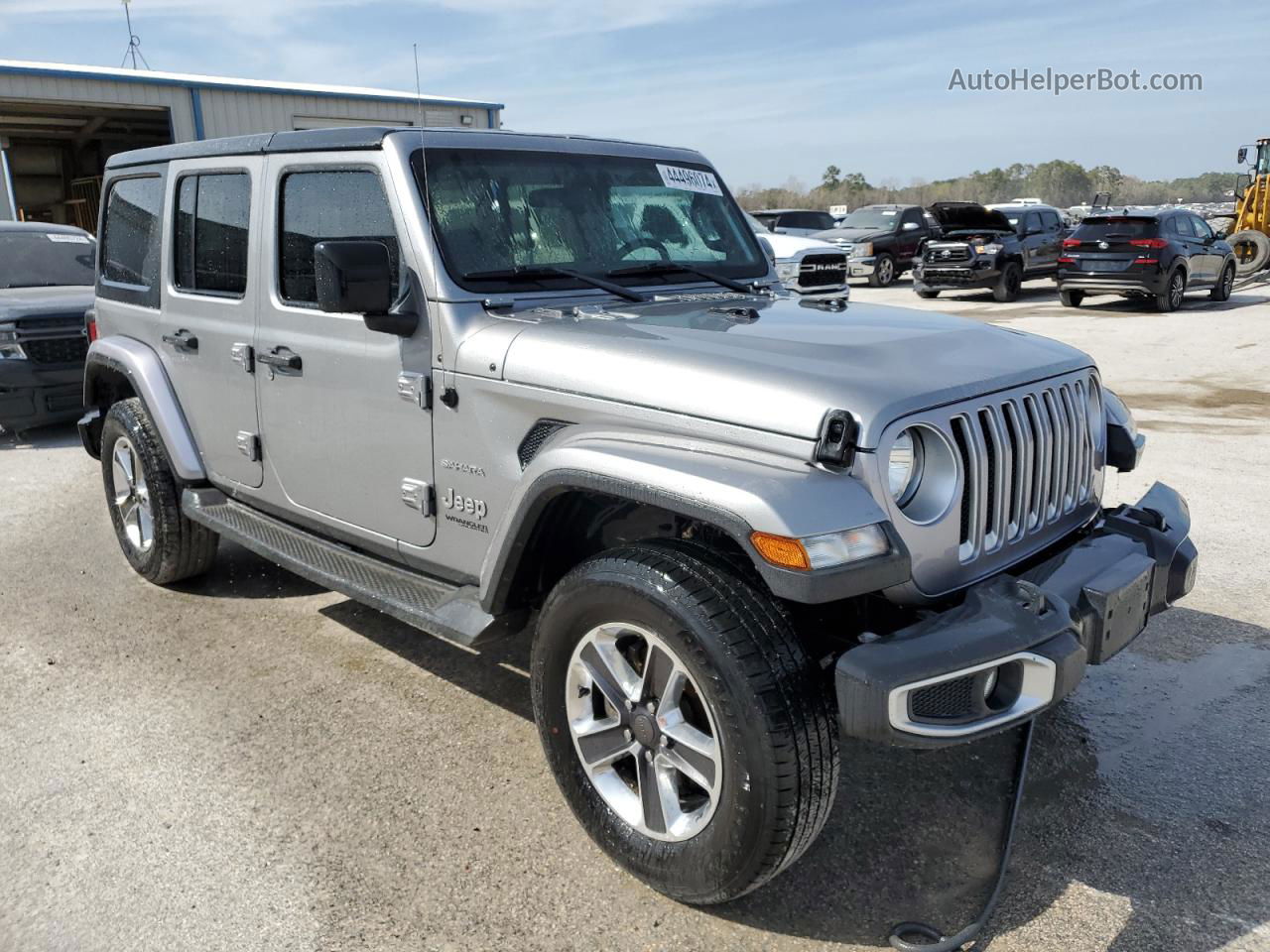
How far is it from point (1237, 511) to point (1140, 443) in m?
3.16

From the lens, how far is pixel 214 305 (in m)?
4.36

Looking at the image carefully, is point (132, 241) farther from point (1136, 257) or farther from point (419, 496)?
point (1136, 257)

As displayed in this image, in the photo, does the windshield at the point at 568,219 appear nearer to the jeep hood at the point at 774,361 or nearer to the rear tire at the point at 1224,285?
the jeep hood at the point at 774,361

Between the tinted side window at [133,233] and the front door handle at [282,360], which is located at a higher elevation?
the tinted side window at [133,233]

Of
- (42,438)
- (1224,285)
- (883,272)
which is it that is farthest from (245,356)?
(883,272)

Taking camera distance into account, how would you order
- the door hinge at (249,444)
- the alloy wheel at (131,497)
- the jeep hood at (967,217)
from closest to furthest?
the door hinge at (249,444)
the alloy wheel at (131,497)
the jeep hood at (967,217)

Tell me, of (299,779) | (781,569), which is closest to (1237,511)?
(781,569)

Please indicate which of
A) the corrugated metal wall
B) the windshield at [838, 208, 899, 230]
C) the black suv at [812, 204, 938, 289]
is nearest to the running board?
the corrugated metal wall

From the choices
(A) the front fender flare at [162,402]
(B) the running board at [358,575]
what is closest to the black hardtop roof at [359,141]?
(A) the front fender flare at [162,402]

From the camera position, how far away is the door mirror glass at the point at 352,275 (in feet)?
10.1

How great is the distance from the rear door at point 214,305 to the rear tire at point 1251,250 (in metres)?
21.7

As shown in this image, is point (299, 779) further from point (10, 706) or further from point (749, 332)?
point (749, 332)

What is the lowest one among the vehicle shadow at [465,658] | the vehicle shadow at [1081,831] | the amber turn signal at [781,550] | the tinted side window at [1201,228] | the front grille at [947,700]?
the vehicle shadow at [1081,831]

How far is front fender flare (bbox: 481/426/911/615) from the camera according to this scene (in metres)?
2.36
